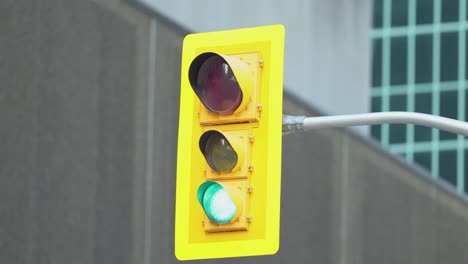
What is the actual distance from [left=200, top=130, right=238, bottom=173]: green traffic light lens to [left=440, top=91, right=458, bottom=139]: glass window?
2361 inches

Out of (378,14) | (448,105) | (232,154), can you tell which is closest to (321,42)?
(232,154)

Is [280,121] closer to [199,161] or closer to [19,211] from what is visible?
[199,161]

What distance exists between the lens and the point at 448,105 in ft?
228

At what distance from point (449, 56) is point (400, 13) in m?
3.45

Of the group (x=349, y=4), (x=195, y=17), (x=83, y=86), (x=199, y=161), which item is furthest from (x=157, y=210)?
(x=349, y=4)

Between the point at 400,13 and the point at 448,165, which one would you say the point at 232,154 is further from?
the point at 400,13

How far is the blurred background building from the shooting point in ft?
228

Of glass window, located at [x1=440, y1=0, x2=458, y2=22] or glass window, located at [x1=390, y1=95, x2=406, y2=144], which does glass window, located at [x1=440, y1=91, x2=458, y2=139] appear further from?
glass window, located at [x1=440, y1=0, x2=458, y2=22]

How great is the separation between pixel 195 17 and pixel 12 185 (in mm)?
8185

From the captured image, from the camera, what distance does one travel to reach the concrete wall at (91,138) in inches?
735

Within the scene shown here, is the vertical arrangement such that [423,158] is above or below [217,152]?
above

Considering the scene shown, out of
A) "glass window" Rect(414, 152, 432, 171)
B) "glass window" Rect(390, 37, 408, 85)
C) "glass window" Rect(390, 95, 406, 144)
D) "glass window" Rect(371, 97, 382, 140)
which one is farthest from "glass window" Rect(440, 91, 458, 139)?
"glass window" Rect(371, 97, 382, 140)

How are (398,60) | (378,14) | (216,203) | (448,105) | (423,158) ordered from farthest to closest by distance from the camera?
(378,14), (398,60), (423,158), (448,105), (216,203)

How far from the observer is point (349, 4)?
112 feet
